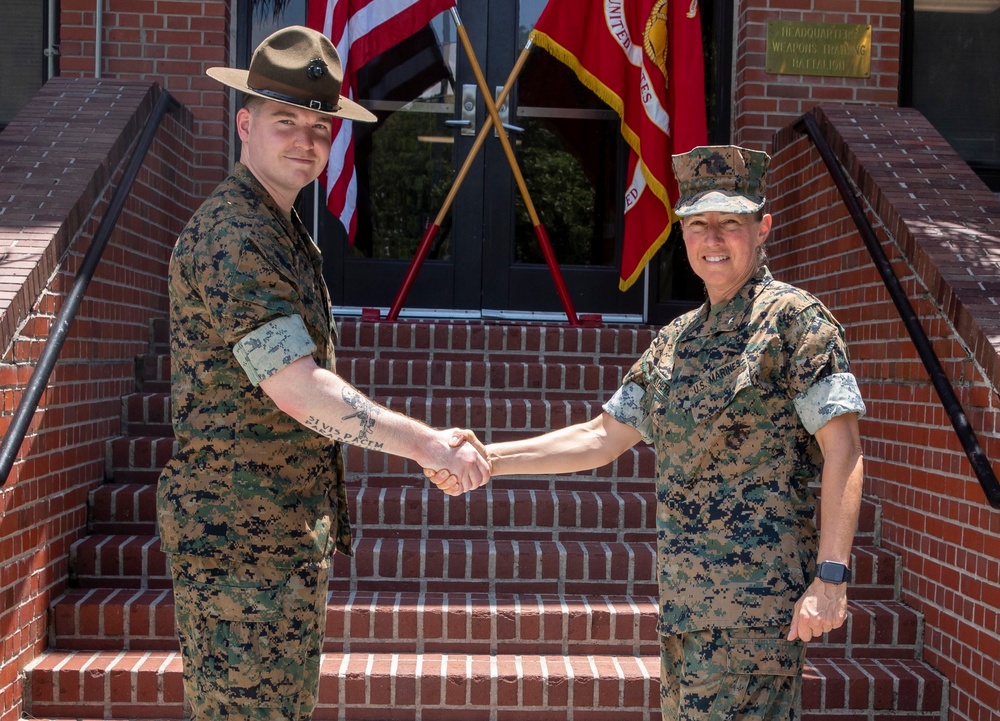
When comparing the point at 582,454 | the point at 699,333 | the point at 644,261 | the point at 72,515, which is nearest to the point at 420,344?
the point at 644,261

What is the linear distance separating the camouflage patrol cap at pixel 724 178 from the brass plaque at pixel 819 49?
11.7 ft

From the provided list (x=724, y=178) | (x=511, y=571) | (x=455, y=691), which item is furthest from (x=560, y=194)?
(x=724, y=178)

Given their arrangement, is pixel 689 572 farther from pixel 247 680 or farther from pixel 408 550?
pixel 408 550

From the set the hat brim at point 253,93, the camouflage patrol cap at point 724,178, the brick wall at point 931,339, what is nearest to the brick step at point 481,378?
the brick wall at point 931,339

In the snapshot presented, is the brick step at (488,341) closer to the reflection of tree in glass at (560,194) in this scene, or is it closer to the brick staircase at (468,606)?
the brick staircase at (468,606)

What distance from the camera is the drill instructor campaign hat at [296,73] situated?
2.44 meters

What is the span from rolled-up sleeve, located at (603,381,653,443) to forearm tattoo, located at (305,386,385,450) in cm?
74

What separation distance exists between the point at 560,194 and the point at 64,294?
3386mm

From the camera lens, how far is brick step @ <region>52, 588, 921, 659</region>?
3984 mm

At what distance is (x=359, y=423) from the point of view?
236cm

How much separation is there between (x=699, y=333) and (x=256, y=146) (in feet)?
3.76

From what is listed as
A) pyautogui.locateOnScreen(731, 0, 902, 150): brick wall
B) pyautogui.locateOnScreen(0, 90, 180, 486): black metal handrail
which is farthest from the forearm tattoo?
pyautogui.locateOnScreen(731, 0, 902, 150): brick wall

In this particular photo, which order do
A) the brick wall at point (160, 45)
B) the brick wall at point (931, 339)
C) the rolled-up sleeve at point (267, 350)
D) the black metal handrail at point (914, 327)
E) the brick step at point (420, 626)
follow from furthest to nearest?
the brick wall at point (160, 45) → the brick step at point (420, 626) → the brick wall at point (931, 339) → the black metal handrail at point (914, 327) → the rolled-up sleeve at point (267, 350)

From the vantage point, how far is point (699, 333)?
8.53 feet
